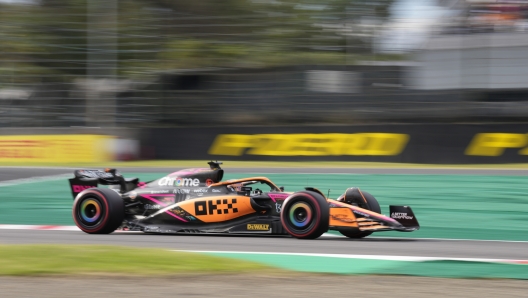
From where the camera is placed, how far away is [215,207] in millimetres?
8922

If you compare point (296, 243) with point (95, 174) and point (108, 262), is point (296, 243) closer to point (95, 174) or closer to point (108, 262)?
point (108, 262)

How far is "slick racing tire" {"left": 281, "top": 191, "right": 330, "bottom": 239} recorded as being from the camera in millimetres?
8164

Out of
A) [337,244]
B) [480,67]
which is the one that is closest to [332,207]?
[337,244]

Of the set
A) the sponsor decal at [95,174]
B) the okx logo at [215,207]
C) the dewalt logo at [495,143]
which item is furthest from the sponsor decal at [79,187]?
the dewalt logo at [495,143]

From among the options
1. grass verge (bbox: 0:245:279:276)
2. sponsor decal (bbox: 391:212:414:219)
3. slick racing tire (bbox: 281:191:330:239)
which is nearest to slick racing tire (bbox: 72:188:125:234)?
slick racing tire (bbox: 281:191:330:239)

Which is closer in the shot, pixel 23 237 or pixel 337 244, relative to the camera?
pixel 337 244

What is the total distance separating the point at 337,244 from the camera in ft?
26.4

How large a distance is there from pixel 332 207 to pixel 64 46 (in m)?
21.3

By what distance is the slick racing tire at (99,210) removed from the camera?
9203 mm

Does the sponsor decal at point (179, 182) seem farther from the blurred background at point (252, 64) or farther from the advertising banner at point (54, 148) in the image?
the advertising banner at point (54, 148)

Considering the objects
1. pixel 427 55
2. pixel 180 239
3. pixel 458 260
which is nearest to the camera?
pixel 458 260

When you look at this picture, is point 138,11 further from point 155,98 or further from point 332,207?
point 332,207

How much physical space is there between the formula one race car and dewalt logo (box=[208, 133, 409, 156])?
10.8 m

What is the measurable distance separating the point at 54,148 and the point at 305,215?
50.9 feet
